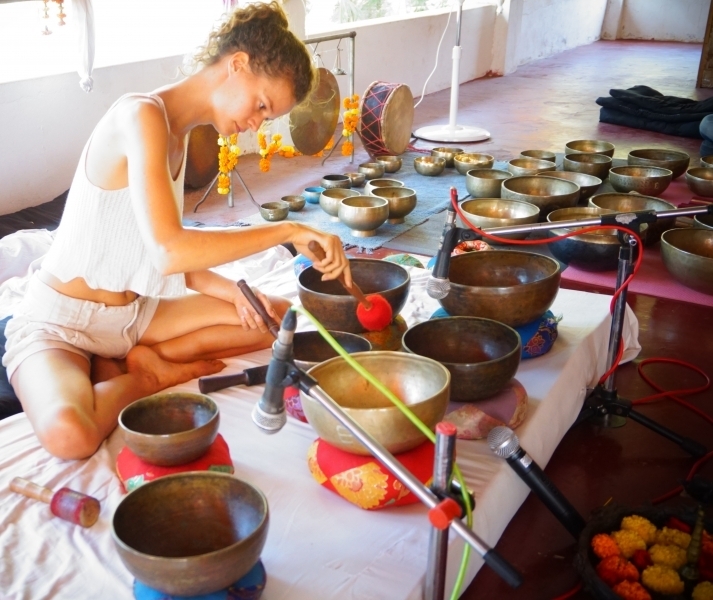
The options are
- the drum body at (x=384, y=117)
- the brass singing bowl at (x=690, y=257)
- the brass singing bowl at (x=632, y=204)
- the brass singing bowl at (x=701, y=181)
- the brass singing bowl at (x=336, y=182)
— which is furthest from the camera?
the drum body at (x=384, y=117)

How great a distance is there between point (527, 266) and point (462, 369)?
0.66m

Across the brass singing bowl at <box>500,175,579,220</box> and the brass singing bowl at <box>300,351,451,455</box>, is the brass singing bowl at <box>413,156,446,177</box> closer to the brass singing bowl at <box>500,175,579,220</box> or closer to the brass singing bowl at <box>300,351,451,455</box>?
the brass singing bowl at <box>500,175,579,220</box>

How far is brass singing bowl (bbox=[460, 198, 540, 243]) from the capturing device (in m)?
3.28

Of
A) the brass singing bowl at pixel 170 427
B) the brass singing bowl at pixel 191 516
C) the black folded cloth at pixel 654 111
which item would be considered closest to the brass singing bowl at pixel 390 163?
the black folded cloth at pixel 654 111

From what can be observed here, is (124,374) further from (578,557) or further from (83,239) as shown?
(578,557)

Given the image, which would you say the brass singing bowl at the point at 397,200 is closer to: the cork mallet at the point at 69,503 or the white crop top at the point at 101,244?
the white crop top at the point at 101,244

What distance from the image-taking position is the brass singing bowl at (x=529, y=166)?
419 centimetres

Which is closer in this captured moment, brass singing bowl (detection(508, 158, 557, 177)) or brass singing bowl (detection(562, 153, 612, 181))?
brass singing bowl (detection(508, 158, 557, 177))

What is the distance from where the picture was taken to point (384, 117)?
5008mm

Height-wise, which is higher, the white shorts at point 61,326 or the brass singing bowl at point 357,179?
the white shorts at point 61,326

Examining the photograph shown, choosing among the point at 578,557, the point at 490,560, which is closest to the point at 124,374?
the point at 578,557

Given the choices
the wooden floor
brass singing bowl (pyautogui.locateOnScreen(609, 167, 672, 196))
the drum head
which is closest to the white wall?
the wooden floor

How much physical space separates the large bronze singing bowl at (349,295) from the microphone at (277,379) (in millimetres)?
802

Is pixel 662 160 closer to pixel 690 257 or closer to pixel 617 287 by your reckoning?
pixel 690 257
